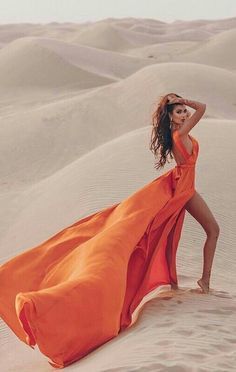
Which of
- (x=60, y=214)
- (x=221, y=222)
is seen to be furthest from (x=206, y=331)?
(x=60, y=214)

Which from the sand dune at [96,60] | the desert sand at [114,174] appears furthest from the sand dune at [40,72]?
the sand dune at [96,60]

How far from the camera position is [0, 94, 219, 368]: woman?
493cm

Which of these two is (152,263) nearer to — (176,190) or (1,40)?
(176,190)

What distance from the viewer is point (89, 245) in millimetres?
5668

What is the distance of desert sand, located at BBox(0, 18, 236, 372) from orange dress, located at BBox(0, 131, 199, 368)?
18cm

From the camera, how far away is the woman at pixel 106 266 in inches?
194

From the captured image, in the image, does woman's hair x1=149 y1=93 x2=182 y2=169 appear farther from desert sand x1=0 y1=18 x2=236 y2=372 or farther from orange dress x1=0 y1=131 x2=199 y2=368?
desert sand x1=0 y1=18 x2=236 y2=372

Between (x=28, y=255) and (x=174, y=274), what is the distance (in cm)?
123

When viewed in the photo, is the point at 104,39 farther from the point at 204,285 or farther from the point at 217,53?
the point at 204,285

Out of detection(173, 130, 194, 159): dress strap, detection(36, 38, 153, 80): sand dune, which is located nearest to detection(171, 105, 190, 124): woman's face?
detection(173, 130, 194, 159): dress strap

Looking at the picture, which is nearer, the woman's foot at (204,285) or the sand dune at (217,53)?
the woman's foot at (204,285)

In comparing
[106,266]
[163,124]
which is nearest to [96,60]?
[163,124]

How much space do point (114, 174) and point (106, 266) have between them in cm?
586

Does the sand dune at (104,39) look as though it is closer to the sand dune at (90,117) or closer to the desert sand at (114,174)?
the desert sand at (114,174)
